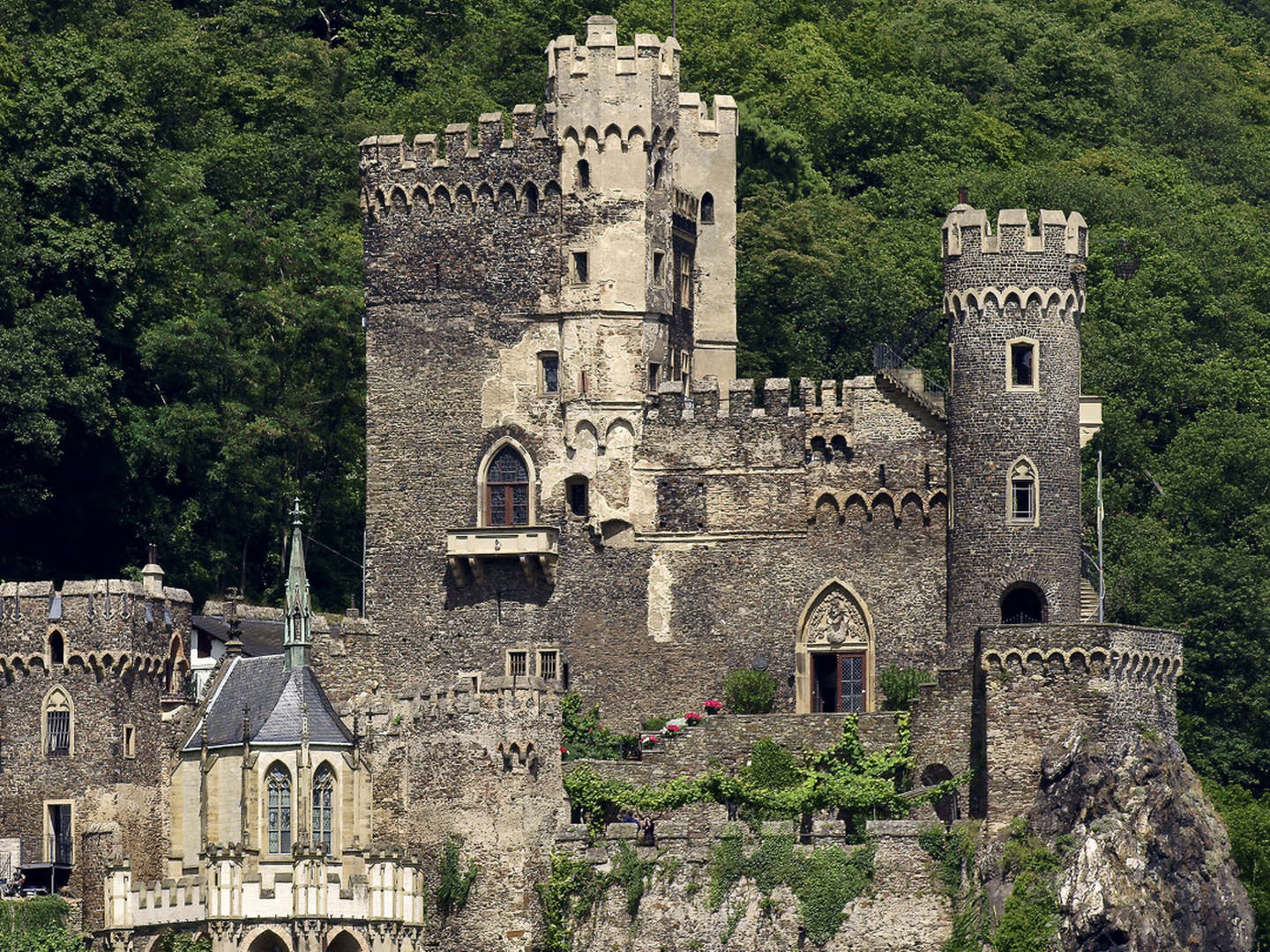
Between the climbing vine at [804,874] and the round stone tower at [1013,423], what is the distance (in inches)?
276

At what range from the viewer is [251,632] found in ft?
312

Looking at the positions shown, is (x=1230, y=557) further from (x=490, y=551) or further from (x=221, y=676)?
(x=221, y=676)

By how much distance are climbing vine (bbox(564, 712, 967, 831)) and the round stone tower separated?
3618 mm

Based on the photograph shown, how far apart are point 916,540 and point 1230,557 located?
10.6 m

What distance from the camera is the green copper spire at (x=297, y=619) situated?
89688 mm

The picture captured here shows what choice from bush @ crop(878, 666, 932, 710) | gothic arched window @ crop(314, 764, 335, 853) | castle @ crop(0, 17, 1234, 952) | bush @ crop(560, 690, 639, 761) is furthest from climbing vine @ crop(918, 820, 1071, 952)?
gothic arched window @ crop(314, 764, 335, 853)

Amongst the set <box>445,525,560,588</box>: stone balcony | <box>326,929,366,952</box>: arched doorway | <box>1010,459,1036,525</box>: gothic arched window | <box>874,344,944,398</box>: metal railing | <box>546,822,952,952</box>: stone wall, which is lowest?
<box>326,929,366,952</box>: arched doorway

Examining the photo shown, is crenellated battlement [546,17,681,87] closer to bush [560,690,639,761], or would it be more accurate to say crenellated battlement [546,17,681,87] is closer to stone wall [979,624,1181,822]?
bush [560,690,639,761]

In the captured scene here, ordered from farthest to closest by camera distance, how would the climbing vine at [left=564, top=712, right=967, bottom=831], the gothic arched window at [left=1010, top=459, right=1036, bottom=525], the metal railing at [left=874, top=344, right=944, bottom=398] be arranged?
the metal railing at [left=874, top=344, right=944, bottom=398] < the gothic arched window at [left=1010, top=459, right=1036, bottom=525] < the climbing vine at [left=564, top=712, right=967, bottom=831]

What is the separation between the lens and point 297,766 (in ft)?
283

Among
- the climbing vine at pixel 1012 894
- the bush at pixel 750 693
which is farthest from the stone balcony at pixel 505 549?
the climbing vine at pixel 1012 894

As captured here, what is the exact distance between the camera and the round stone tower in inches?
3509

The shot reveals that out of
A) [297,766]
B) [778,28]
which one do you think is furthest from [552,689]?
[778,28]

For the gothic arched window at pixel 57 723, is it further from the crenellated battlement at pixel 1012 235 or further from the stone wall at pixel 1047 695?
the crenellated battlement at pixel 1012 235
